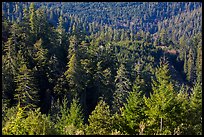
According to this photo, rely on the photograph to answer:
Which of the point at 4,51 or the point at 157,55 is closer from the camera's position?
the point at 4,51

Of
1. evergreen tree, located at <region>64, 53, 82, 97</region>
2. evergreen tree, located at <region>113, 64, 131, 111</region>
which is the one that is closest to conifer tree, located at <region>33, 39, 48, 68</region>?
evergreen tree, located at <region>64, 53, 82, 97</region>

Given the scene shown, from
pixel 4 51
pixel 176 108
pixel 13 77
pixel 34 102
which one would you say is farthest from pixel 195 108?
pixel 4 51

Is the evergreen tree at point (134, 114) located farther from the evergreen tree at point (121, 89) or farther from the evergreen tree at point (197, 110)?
the evergreen tree at point (121, 89)

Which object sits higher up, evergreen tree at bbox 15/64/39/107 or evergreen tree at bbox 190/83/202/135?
evergreen tree at bbox 190/83/202/135

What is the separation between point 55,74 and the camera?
56.7m

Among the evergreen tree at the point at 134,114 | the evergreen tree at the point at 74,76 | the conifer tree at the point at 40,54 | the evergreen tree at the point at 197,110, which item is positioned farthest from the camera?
the conifer tree at the point at 40,54

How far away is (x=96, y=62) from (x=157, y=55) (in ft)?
239

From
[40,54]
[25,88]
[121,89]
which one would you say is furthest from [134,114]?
[40,54]

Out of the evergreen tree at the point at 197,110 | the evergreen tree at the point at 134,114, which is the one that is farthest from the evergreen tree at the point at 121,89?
the evergreen tree at the point at 134,114

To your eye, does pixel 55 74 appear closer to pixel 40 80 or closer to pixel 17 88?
pixel 40 80

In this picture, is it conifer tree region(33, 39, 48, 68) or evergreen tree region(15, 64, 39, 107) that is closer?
evergreen tree region(15, 64, 39, 107)

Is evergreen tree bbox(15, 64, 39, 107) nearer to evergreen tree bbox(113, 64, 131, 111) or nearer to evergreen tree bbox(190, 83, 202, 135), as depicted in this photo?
evergreen tree bbox(113, 64, 131, 111)

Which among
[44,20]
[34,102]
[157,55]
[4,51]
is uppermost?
[44,20]

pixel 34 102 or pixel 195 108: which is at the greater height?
pixel 195 108
